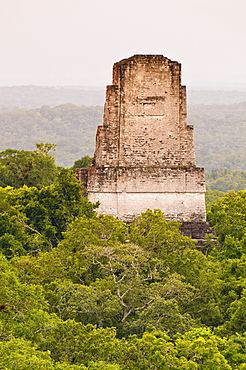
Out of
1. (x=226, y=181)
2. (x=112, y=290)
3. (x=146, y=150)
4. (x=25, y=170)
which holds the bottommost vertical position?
(x=112, y=290)

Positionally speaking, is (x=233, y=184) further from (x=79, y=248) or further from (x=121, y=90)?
(x=79, y=248)

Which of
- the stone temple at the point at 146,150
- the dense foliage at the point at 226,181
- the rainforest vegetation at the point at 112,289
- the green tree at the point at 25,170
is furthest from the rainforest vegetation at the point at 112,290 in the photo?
the dense foliage at the point at 226,181

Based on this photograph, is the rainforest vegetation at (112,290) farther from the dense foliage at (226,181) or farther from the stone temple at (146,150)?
the dense foliage at (226,181)

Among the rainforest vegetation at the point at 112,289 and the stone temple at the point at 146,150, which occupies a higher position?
the stone temple at the point at 146,150

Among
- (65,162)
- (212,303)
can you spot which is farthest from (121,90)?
(65,162)

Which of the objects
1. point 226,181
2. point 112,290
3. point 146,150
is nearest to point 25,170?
point 146,150

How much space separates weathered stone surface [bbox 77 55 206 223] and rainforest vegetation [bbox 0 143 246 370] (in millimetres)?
1147

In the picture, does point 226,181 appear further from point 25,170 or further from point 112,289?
point 112,289

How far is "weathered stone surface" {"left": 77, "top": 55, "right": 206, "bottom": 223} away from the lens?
3169 cm

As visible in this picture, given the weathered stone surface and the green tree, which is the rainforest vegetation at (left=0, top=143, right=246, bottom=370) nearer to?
the weathered stone surface

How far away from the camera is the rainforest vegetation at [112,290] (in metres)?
18.5

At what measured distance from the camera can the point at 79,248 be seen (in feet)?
81.0

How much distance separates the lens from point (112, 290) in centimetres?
2247

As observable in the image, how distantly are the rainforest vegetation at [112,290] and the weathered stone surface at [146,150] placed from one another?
1147 mm
